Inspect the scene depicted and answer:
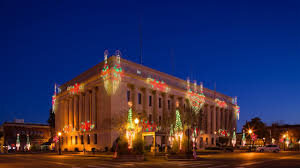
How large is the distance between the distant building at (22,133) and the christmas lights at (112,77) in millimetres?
59068

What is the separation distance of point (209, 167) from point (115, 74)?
38115mm

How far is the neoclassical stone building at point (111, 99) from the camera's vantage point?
190 ft

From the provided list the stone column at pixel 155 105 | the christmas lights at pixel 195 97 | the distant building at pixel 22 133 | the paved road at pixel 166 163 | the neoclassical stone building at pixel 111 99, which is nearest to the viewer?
the paved road at pixel 166 163

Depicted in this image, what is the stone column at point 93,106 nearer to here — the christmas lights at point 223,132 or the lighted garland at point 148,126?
the lighted garland at point 148,126

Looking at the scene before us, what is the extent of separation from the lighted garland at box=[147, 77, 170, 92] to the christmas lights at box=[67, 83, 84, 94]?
17126 mm

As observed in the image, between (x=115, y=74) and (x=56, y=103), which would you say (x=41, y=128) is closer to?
(x=56, y=103)

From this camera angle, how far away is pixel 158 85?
70062mm

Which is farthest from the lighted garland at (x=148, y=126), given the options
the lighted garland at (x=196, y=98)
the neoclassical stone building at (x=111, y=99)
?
the lighted garland at (x=196, y=98)

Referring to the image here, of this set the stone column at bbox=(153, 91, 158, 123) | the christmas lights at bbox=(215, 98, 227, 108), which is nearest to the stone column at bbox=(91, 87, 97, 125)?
the stone column at bbox=(153, 91, 158, 123)

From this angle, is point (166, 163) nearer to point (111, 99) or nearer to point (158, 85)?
point (111, 99)

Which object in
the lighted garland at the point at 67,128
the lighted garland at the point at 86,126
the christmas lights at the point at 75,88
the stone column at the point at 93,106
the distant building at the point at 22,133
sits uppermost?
the christmas lights at the point at 75,88

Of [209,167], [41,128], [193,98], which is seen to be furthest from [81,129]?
[41,128]

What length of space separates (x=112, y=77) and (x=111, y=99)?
454cm

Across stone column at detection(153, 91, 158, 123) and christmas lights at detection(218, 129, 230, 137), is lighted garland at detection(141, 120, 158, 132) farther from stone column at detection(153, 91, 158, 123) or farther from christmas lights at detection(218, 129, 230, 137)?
christmas lights at detection(218, 129, 230, 137)
